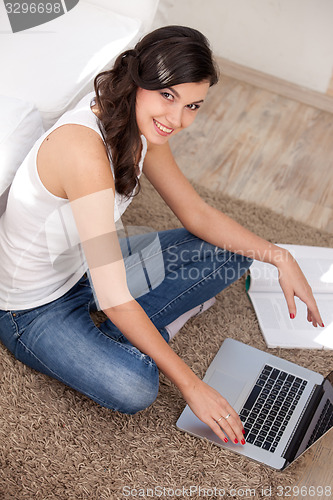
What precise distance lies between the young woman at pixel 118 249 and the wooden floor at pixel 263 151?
0.67 meters

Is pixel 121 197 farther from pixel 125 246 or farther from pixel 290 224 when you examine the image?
pixel 290 224

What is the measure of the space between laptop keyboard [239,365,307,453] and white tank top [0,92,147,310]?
20.1 inches

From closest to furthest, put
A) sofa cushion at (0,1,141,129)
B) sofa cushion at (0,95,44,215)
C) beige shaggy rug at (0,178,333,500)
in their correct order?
beige shaggy rug at (0,178,333,500), sofa cushion at (0,95,44,215), sofa cushion at (0,1,141,129)

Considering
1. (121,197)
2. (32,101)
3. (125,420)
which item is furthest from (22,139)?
(125,420)

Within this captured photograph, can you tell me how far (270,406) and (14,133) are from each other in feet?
2.92

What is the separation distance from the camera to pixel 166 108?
49.3 inches

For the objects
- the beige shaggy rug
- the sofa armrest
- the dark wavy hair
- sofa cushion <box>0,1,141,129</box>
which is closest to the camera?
the dark wavy hair

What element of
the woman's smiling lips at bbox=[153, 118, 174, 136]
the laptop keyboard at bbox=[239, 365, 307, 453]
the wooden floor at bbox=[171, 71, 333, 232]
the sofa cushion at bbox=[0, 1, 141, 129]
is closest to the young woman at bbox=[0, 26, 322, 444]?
the woman's smiling lips at bbox=[153, 118, 174, 136]

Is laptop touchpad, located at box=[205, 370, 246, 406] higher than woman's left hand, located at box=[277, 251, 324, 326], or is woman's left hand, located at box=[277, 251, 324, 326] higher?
woman's left hand, located at box=[277, 251, 324, 326]

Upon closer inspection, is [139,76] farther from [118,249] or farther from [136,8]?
[136,8]

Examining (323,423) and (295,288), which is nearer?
(323,423)

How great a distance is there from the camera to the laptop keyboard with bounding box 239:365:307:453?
1414 millimetres

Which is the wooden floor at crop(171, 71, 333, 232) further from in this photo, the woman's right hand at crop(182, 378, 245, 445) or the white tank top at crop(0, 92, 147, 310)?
the woman's right hand at crop(182, 378, 245, 445)

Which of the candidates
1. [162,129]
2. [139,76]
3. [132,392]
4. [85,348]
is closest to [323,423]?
[132,392]
